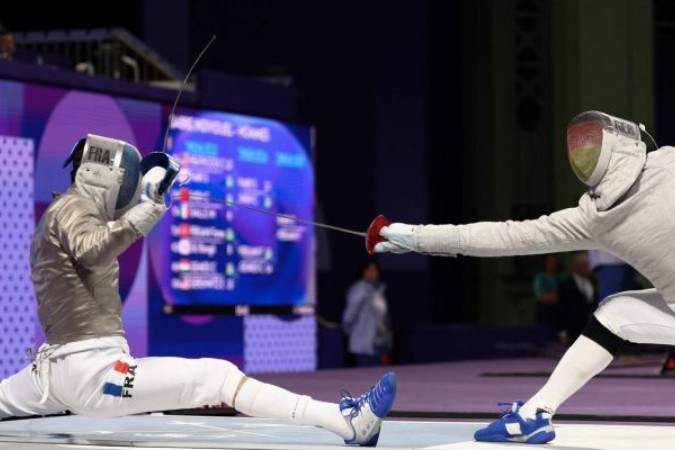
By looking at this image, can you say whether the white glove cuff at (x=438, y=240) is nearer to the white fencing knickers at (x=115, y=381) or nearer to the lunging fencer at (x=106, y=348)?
the lunging fencer at (x=106, y=348)

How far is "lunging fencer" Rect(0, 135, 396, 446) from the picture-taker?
14.5ft

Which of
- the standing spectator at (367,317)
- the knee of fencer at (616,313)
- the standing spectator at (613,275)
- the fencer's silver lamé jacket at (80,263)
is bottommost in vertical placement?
the standing spectator at (367,317)

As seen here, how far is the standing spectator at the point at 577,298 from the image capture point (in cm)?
1315

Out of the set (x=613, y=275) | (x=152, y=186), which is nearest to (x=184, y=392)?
(x=152, y=186)

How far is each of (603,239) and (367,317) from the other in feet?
26.5

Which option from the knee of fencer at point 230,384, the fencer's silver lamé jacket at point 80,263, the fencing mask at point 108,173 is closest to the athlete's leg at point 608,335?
the knee of fencer at point 230,384

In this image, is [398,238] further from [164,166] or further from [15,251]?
[15,251]

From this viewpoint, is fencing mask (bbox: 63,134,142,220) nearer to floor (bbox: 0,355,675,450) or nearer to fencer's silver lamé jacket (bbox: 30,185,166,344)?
fencer's silver lamé jacket (bbox: 30,185,166,344)

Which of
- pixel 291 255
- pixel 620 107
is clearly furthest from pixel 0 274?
pixel 620 107

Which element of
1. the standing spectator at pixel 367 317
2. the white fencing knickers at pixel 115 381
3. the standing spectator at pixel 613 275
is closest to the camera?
the white fencing knickers at pixel 115 381

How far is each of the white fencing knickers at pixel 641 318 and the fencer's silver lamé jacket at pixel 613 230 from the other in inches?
2.5

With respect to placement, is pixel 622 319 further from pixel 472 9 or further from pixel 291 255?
pixel 472 9

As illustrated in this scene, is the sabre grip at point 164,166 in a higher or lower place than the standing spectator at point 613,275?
higher

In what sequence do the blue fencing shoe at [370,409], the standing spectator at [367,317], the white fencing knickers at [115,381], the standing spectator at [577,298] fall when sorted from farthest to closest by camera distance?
the standing spectator at [577,298]
the standing spectator at [367,317]
the white fencing knickers at [115,381]
the blue fencing shoe at [370,409]
